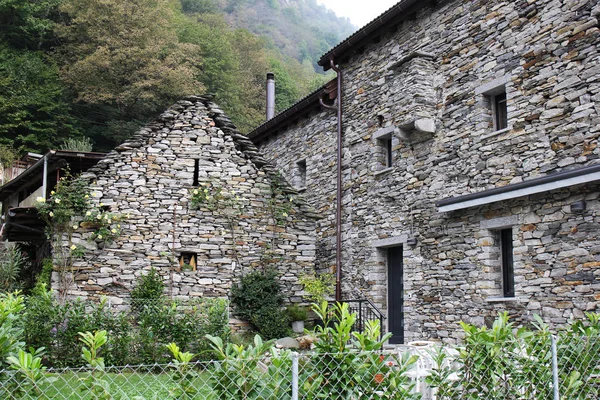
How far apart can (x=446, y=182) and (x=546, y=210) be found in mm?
2267

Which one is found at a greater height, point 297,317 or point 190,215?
point 190,215

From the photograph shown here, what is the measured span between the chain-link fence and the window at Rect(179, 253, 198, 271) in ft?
27.0

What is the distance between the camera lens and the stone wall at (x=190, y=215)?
1205 cm

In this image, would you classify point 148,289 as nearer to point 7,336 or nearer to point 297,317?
point 297,317

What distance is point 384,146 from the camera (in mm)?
13398

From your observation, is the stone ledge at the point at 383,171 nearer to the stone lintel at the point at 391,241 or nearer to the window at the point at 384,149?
the window at the point at 384,149

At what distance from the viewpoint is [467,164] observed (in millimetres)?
10797

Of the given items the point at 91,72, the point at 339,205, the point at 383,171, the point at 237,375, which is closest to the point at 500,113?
the point at 383,171

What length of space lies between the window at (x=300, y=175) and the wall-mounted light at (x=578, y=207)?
8629 mm

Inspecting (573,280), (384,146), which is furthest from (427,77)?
(573,280)

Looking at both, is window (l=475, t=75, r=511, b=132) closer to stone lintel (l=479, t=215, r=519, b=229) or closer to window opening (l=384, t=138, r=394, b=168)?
stone lintel (l=479, t=215, r=519, b=229)

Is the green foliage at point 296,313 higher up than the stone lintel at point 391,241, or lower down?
lower down

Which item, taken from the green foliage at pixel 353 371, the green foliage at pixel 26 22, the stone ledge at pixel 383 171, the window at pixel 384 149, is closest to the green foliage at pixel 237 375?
the green foliage at pixel 353 371

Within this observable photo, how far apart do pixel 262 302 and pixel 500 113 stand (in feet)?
19.1
